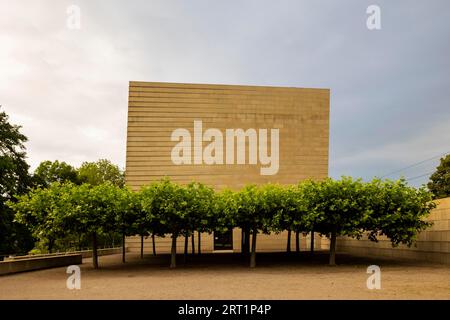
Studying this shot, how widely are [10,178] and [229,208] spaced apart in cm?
2359

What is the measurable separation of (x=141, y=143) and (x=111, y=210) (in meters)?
24.0

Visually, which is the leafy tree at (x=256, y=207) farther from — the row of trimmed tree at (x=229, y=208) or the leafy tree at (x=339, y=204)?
the leafy tree at (x=339, y=204)

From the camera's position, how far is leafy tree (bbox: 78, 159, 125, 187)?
7044 cm

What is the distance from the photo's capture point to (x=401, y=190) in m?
25.6

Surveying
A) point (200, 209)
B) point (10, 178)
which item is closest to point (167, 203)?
point (200, 209)

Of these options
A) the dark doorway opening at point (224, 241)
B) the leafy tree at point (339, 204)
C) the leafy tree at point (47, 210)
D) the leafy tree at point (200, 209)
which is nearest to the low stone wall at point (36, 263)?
the leafy tree at point (47, 210)

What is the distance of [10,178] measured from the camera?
3906 centimetres

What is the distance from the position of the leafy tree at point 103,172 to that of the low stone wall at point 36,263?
3918cm

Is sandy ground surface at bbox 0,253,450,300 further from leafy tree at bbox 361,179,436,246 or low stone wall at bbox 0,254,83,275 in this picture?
leafy tree at bbox 361,179,436,246

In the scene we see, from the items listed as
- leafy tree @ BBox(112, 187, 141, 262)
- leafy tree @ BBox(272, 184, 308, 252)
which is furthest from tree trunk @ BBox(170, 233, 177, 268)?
leafy tree @ BBox(272, 184, 308, 252)

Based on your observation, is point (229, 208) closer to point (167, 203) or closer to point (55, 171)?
point (167, 203)
